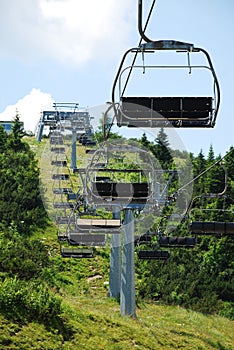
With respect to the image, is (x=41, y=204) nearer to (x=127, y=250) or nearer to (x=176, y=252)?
(x=176, y=252)

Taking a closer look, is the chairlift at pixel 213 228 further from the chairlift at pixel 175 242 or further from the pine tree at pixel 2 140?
the pine tree at pixel 2 140

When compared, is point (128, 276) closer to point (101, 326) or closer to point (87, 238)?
point (87, 238)

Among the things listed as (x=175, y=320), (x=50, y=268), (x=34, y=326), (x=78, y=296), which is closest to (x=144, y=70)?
(x=34, y=326)

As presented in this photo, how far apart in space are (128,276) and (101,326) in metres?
3.41

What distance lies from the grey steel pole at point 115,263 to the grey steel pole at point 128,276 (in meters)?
2.13

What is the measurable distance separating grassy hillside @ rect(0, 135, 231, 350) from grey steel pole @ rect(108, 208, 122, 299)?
604mm

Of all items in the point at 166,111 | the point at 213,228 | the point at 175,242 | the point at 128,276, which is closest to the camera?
the point at 166,111

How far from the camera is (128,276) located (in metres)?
17.2

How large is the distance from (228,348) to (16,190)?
1735 centimetres

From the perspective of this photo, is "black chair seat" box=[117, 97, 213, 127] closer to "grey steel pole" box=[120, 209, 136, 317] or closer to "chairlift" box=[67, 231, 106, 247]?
"chairlift" box=[67, 231, 106, 247]

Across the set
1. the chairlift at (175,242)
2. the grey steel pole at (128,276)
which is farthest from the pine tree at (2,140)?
the chairlift at (175,242)

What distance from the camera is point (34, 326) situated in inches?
484

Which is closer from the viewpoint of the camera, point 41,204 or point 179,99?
point 179,99

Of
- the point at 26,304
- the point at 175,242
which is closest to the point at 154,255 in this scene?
the point at 175,242
